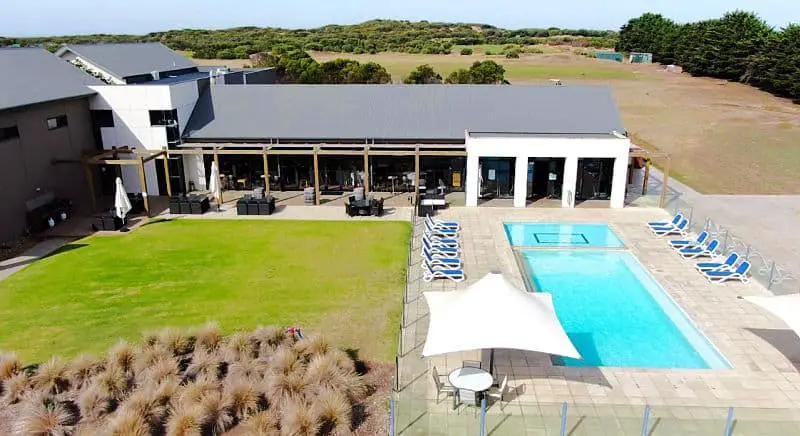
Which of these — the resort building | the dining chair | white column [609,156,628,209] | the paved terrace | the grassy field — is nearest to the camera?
the paved terrace

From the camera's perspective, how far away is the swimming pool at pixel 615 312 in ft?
40.6

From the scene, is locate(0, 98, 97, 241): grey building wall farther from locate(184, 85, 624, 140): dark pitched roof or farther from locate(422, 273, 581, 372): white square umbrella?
locate(422, 273, 581, 372): white square umbrella

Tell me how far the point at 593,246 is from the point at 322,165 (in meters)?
12.9

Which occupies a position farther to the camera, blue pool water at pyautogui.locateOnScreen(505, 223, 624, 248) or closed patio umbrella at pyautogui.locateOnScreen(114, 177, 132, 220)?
closed patio umbrella at pyautogui.locateOnScreen(114, 177, 132, 220)

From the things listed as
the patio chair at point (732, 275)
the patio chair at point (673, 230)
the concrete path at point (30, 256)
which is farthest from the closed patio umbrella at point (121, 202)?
the patio chair at point (732, 275)

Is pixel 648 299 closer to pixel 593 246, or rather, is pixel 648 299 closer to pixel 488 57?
pixel 593 246

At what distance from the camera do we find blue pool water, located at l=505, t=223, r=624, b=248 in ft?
Answer: 64.0

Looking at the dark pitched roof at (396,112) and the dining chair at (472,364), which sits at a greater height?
the dark pitched roof at (396,112)

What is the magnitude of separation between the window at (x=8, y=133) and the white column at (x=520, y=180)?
1886 cm

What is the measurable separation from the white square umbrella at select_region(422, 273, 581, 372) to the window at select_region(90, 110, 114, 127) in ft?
65.2

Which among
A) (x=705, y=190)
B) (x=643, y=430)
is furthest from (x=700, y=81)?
(x=643, y=430)

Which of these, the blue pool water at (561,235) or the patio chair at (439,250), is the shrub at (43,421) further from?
the blue pool water at (561,235)

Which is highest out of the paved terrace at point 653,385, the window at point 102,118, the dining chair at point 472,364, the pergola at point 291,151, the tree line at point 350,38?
the tree line at point 350,38

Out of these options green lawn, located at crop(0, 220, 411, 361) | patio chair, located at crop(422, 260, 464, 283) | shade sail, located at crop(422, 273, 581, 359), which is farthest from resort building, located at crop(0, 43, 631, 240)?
shade sail, located at crop(422, 273, 581, 359)
